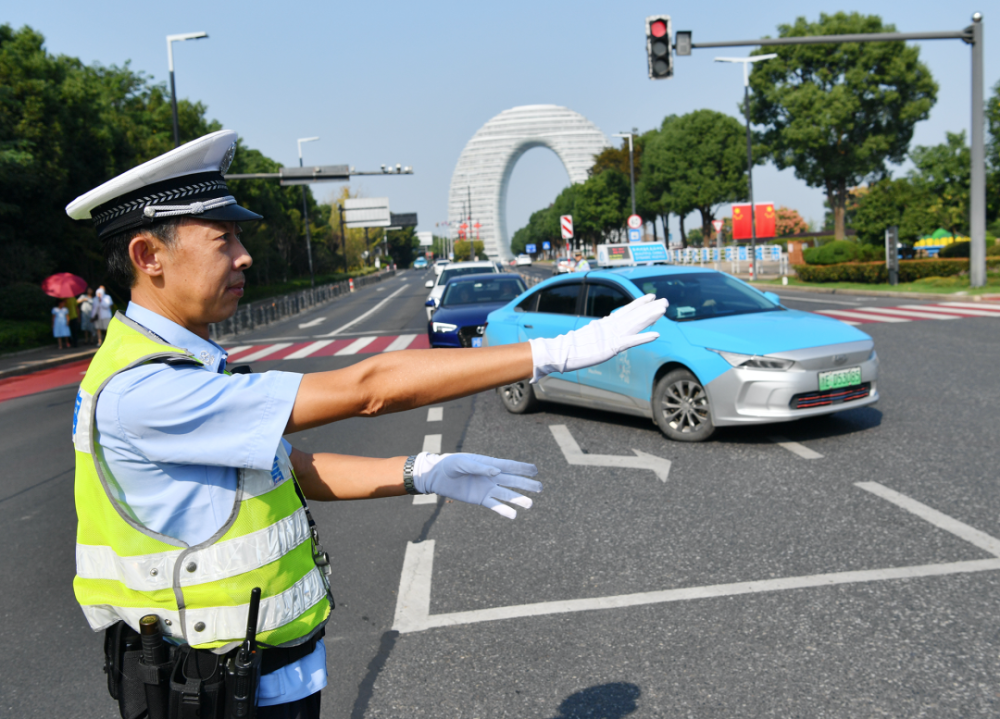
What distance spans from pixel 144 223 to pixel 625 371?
6.64 meters

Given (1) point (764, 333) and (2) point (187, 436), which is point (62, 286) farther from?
(2) point (187, 436)

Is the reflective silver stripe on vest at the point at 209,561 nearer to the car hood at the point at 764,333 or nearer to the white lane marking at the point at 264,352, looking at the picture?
the car hood at the point at 764,333

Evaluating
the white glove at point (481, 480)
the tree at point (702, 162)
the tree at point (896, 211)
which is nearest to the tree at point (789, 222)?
the tree at point (702, 162)

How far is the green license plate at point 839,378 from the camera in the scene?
23.4ft

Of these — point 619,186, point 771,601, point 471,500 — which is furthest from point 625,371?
point 619,186

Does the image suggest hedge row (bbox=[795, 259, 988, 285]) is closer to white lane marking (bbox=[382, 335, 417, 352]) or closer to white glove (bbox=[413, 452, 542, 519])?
white lane marking (bbox=[382, 335, 417, 352])

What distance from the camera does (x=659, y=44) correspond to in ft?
52.6

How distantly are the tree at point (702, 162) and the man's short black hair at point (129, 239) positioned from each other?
212 feet

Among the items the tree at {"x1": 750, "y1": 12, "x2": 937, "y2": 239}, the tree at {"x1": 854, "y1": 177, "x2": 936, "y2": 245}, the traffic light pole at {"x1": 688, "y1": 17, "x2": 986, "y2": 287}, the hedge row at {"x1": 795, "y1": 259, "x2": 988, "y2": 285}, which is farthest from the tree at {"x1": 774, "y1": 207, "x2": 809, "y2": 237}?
the traffic light pole at {"x1": 688, "y1": 17, "x2": 986, "y2": 287}

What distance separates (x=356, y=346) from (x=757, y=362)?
14233mm

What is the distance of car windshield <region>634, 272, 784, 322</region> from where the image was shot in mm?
8008

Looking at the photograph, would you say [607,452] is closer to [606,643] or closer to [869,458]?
[869,458]

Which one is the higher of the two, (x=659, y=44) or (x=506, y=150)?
(x=506, y=150)

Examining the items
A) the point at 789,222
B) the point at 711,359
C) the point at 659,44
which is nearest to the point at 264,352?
the point at 659,44
